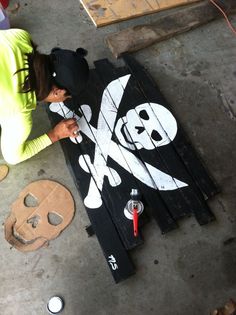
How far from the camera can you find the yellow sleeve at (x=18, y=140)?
5.86 feet

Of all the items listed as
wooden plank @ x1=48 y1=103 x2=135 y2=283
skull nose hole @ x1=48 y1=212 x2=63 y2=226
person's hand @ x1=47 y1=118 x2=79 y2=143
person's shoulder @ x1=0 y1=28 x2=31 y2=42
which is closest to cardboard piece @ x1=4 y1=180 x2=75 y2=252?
skull nose hole @ x1=48 y1=212 x2=63 y2=226

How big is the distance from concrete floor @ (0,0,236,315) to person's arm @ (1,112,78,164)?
16cm

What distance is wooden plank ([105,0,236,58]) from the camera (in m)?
2.66

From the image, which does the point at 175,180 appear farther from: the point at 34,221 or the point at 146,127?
the point at 34,221

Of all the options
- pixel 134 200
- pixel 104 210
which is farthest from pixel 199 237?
pixel 104 210

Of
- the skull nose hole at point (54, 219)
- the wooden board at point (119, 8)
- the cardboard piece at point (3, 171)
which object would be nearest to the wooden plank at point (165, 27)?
the wooden board at point (119, 8)

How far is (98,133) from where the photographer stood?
230 centimetres

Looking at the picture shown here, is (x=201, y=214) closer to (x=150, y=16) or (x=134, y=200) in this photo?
(x=134, y=200)

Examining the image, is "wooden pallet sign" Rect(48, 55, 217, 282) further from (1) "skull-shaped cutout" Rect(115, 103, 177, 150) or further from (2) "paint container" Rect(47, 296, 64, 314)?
(2) "paint container" Rect(47, 296, 64, 314)

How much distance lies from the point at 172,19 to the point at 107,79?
797 mm

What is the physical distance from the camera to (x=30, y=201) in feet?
7.06

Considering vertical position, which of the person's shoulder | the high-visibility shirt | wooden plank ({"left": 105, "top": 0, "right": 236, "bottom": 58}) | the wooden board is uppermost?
the person's shoulder

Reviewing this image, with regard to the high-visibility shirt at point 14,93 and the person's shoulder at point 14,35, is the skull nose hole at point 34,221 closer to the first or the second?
the high-visibility shirt at point 14,93

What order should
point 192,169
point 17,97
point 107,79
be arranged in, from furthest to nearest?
point 107,79 < point 192,169 < point 17,97
